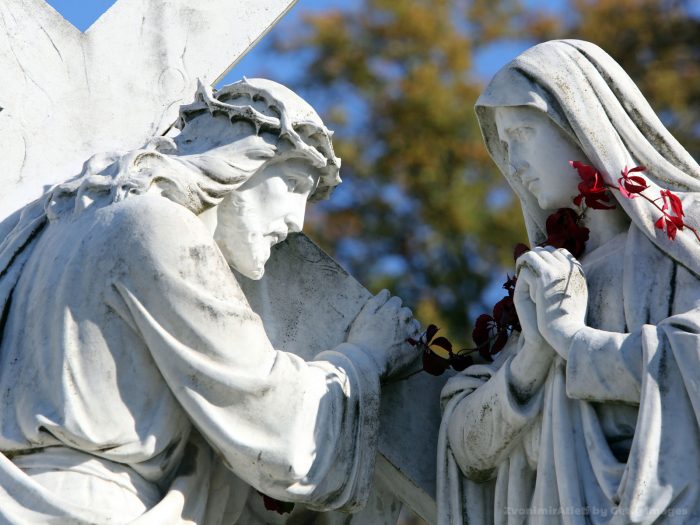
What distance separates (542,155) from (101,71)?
199 centimetres

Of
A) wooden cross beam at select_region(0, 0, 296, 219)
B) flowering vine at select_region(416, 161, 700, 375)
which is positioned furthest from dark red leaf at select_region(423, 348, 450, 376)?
wooden cross beam at select_region(0, 0, 296, 219)

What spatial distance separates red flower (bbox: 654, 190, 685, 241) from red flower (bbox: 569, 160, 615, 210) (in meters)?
0.23

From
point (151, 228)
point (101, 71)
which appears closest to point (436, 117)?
point (101, 71)

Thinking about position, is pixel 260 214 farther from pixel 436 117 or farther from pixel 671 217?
pixel 436 117

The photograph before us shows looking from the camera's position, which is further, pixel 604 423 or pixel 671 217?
pixel 671 217

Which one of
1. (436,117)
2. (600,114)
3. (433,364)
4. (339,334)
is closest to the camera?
(600,114)

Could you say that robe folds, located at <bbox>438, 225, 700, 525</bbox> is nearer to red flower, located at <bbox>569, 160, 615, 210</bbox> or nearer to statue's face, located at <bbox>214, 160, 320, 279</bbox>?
red flower, located at <bbox>569, 160, 615, 210</bbox>

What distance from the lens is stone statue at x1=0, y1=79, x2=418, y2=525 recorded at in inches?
261

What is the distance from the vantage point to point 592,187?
7.04 metres

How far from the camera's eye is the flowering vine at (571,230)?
22.7ft

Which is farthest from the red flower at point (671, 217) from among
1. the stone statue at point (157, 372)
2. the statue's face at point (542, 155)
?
the stone statue at point (157, 372)

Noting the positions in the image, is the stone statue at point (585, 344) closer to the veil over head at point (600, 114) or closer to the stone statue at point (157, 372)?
the veil over head at point (600, 114)

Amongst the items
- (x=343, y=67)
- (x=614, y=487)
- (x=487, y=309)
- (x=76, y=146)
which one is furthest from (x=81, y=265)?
(x=343, y=67)

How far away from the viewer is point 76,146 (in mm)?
8031
